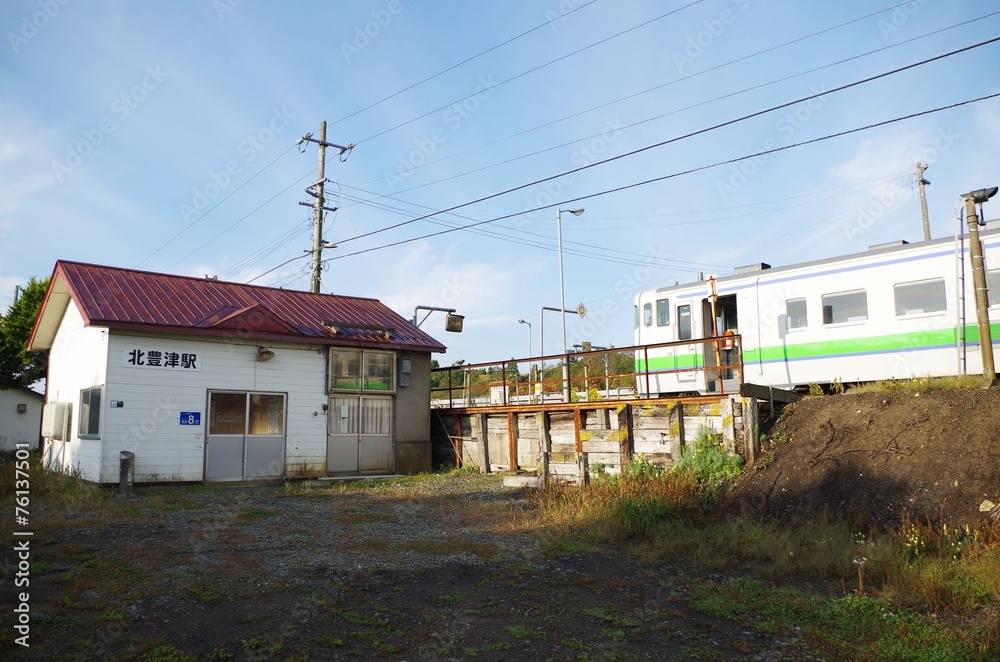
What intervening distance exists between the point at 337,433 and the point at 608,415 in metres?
6.58

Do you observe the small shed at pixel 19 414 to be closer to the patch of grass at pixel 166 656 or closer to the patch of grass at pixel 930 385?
the patch of grass at pixel 166 656

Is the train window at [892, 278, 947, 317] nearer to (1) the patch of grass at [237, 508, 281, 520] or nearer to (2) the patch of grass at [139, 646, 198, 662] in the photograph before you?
(1) the patch of grass at [237, 508, 281, 520]

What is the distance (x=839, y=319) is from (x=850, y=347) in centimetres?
64

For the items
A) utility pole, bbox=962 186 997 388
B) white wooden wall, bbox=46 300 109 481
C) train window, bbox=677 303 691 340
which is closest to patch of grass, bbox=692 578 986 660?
utility pole, bbox=962 186 997 388

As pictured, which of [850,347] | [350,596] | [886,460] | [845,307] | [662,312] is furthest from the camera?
[662,312]

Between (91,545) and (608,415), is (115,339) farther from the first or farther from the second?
(608,415)

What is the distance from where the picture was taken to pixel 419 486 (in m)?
15.4

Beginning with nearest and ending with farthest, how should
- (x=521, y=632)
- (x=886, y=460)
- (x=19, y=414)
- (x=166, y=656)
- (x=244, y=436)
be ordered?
(x=166, y=656), (x=521, y=632), (x=886, y=460), (x=244, y=436), (x=19, y=414)

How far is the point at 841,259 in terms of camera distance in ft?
49.3

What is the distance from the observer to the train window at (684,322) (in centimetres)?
1745

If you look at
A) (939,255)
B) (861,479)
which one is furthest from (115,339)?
(939,255)

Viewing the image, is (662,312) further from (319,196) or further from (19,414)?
(19,414)

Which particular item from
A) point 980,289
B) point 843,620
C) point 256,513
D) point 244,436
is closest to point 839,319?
point 980,289

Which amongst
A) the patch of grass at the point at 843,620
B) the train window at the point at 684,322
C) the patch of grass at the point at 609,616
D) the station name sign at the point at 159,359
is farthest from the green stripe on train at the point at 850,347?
the patch of grass at the point at 609,616
